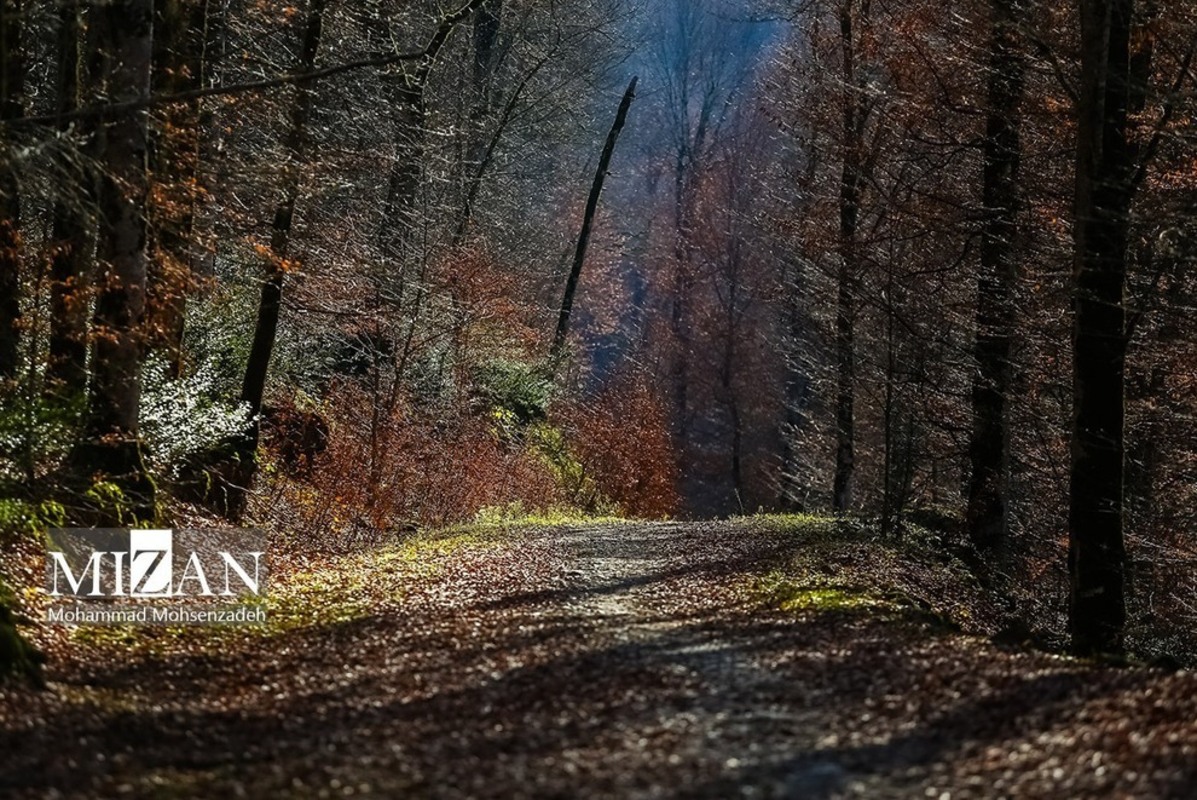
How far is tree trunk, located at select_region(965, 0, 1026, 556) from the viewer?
15172mm

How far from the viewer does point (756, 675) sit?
746 centimetres

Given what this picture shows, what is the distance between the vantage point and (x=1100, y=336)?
10.2m

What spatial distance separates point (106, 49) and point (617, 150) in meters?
62.1

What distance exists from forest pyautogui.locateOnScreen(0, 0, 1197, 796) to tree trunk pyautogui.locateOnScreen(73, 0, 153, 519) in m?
0.03

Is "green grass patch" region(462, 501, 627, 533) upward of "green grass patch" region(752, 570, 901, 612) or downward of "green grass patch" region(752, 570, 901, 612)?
downward

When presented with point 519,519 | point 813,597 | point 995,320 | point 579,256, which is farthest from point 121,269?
point 579,256

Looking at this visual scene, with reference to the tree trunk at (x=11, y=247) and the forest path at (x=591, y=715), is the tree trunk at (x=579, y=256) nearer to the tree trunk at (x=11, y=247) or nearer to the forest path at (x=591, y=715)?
the tree trunk at (x=11, y=247)

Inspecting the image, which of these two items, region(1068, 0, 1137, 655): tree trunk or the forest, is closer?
the forest

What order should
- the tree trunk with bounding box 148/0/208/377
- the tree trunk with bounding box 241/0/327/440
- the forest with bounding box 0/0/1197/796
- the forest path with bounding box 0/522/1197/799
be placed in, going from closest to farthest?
the forest path with bounding box 0/522/1197/799 < the forest with bounding box 0/0/1197/796 < the tree trunk with bounding box 148/0/208/377 < the tree trunk with bounding box 241/0/327/440

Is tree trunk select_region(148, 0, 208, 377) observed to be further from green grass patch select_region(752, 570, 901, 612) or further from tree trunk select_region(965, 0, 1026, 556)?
tree trunk select_region(965, 0, 1026, 556)

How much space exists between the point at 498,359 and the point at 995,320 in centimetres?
1586

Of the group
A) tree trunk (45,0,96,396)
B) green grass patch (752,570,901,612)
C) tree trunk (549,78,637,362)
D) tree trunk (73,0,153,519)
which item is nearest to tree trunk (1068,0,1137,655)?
green grass patch (752,570,901,612)

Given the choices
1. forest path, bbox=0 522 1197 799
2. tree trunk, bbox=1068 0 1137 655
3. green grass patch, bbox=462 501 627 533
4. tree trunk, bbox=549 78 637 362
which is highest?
tree trunk, bbox=549 78 637 362

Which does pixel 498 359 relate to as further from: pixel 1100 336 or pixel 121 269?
pixel 1100 336
